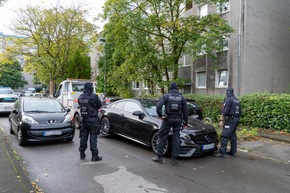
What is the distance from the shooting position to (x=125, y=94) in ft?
77.1

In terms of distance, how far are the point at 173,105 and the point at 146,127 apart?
1479 millimetres

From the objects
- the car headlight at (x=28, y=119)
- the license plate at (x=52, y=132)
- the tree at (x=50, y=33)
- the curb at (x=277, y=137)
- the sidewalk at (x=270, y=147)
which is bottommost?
the sidewalk at (x=270, y=147)

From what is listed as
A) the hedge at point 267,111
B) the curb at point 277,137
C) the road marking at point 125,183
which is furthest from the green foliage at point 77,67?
the road marking at point 125,183

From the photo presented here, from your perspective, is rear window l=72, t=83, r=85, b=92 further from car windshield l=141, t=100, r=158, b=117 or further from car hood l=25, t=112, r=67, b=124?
car windshield l=141, t=100, r=158, b=117

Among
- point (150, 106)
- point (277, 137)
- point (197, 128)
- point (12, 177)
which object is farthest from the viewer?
point (277, 137)

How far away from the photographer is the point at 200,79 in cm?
1966

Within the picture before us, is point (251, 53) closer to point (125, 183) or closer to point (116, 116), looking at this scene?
point (116, 116)

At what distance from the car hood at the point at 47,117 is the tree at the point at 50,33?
17.4 m

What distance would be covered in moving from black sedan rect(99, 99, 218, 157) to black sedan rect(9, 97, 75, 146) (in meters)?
1.42

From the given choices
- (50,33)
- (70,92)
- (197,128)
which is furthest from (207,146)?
(50,33)

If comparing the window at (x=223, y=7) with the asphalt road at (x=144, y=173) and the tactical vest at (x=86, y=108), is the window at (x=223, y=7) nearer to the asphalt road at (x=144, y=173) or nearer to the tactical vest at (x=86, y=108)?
the asphalt road at (x=144, y=173)

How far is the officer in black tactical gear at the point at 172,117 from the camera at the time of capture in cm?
568

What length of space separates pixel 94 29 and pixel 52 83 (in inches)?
373

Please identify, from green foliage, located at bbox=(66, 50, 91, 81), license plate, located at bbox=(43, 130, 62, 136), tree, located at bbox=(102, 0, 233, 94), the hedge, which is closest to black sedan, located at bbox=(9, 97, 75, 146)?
license plate, located at bbox=(43, 130, 62, 136)
